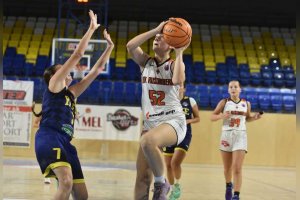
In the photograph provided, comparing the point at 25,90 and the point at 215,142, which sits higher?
the point at 25,90

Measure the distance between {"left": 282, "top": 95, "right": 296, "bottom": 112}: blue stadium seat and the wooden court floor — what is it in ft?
11.4

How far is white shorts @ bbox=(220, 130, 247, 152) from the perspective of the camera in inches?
287

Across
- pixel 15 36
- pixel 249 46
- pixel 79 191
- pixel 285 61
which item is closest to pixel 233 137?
pixel 79 191

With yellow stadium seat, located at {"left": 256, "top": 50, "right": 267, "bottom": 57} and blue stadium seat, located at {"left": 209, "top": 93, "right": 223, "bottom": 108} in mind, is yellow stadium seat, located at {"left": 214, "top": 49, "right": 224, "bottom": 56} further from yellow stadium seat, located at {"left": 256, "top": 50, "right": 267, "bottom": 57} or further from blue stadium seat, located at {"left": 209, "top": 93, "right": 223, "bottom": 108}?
blue stadium seat, located at {"left": 209, "top": 93, "right": 223, "bottom": 108}

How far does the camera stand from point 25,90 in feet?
44.7

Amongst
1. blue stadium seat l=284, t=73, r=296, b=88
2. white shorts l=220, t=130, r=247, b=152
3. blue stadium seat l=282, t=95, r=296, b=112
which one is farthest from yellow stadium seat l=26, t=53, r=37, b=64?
white shorts l=220, t=130, r=247, b=152

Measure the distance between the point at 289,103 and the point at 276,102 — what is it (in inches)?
18.7

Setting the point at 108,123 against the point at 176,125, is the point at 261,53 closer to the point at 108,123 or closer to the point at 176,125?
the point at 108,123

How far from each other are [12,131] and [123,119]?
11.0 feet

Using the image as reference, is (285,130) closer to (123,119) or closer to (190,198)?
(123,119)

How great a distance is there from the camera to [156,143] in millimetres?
4531

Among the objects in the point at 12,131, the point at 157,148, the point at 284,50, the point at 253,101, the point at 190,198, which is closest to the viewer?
the point at 157,148

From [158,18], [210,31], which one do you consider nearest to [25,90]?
[158,18]

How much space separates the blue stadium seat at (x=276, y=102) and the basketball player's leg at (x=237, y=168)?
9.27 metres
